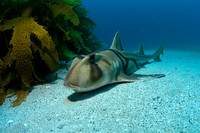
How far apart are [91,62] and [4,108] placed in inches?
90.8

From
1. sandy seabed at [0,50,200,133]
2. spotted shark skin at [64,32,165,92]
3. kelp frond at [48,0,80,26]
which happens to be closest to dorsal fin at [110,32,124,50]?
spotted shark skin at [64,32,165,92]

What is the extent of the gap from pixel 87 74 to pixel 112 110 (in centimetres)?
102

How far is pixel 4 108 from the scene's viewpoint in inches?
121

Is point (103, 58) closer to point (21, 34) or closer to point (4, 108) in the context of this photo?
point (21, 34)

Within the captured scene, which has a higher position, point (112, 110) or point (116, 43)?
point (116, 43)

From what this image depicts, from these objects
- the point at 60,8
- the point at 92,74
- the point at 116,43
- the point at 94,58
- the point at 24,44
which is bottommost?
the point at 92,74

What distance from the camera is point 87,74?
3.07m

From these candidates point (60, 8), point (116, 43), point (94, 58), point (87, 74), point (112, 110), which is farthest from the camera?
point (116, 43)

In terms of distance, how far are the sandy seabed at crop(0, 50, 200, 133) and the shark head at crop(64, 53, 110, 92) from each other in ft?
0.99

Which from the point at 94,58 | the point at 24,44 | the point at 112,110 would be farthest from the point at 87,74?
the point at 24,44

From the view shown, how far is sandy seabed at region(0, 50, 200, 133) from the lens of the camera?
6.69 feet

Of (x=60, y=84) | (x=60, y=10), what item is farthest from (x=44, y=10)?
(x=60, y=84)

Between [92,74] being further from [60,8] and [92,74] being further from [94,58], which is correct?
[60,8]

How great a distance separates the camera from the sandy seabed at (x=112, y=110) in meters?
2.04
